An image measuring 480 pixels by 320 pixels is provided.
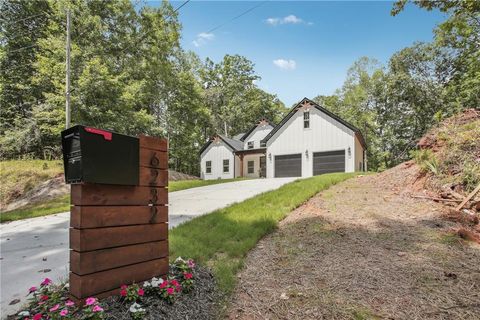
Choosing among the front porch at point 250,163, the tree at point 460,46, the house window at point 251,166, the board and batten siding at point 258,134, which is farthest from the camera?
the house window at point 251,166

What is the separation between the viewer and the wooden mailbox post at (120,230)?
2.00 meters

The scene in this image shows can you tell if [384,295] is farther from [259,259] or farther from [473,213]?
[473,213]

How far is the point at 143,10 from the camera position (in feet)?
61.7

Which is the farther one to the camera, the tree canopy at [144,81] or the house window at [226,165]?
the house window at [226,165]

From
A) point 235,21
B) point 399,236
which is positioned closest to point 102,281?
point 399,236

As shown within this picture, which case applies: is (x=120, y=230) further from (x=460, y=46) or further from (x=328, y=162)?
(x=460, y=46)

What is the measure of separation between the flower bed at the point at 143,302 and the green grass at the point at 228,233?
0.35 m

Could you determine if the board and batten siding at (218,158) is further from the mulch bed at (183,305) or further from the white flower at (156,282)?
the white flower at (156,282)

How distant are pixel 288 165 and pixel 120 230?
16.1 meters

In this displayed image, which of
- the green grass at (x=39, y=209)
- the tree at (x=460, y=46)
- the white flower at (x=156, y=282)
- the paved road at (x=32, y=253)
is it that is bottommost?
the green grass at (x=39, y=209)

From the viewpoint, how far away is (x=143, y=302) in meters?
2.16

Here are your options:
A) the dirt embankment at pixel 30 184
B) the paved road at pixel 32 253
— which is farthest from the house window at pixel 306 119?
the dirt embankment at pixel 30 184

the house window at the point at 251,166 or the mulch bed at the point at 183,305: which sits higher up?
the house window at the point at 251,166

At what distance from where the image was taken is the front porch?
72.8 ft
